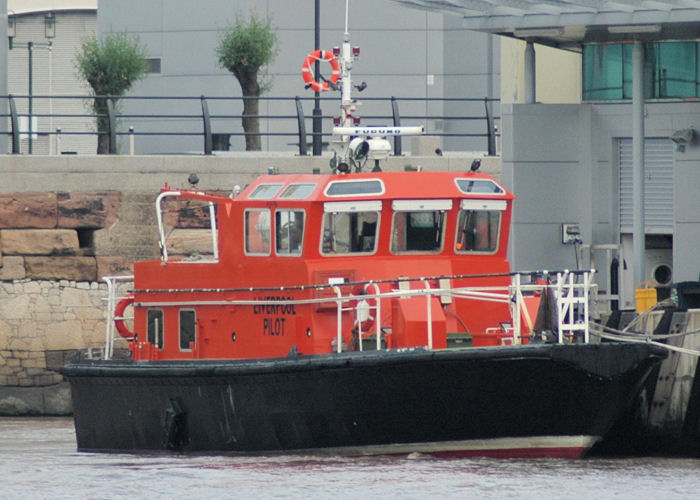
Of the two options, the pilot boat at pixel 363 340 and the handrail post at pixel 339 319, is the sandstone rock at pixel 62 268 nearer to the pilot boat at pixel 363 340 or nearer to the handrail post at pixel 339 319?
the pilot boat at pixel 363 340

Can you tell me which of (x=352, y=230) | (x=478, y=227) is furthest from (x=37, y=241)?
(x=478, y=227)

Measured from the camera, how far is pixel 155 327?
64.3ft

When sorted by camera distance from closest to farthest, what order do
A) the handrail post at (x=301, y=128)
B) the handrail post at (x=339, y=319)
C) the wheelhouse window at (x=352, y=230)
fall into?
the handrail post at (x=339, y=319) < the wheelhouse window at (x=352, y=230) < the handrail post at (x=301, y=128)

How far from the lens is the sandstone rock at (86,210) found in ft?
85.6

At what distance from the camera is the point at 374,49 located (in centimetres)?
3706

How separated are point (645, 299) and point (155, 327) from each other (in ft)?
18.6

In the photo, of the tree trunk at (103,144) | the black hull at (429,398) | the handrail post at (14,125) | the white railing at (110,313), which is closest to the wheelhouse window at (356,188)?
the black hull at (429,398)

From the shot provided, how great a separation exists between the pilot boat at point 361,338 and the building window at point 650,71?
5.60 meters

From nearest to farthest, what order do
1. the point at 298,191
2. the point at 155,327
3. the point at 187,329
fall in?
1. the point at 298,191
2. the point at 187,329
3. the point at 155,327

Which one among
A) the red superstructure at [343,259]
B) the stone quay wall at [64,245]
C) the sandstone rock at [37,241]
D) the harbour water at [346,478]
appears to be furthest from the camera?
the sandstone rock at [37,241]

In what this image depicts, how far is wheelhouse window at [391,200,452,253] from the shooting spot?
719 inches

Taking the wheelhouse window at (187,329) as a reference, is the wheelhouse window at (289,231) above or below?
above

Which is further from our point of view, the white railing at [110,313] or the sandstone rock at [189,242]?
the sandstone rock at [189,242]

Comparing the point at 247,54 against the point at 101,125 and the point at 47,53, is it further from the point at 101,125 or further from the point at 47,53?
the point at 47,53
